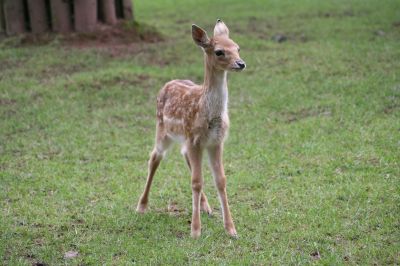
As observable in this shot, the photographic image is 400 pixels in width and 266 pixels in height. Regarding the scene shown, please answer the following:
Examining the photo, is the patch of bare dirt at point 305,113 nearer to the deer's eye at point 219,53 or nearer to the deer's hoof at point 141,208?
the deer's hoof at point 141,208

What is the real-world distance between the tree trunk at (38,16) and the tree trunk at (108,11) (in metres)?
1.23

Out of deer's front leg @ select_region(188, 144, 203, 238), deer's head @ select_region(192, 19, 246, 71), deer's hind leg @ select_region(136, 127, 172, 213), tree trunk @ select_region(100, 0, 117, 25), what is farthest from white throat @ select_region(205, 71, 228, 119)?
tree trunk @ select_region(100, 0, 117, 25)

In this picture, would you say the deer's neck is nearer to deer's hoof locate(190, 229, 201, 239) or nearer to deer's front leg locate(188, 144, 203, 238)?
deer's front leg locate(188, 144, 203, 238)

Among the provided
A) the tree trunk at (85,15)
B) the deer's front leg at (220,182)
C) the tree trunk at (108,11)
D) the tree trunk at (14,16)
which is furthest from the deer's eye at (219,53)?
the tree trunk at (14,16)

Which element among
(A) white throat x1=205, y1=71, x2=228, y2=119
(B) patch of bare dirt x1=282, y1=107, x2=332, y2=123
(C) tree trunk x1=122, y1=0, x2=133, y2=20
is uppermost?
(C) tree trunk x1=122, y1=0, x2=133, y2=20

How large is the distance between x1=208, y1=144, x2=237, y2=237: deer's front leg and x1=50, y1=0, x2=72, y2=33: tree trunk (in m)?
8.23

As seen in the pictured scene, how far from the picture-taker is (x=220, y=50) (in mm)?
6445

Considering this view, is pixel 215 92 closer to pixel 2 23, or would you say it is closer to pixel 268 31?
pixel 2 23

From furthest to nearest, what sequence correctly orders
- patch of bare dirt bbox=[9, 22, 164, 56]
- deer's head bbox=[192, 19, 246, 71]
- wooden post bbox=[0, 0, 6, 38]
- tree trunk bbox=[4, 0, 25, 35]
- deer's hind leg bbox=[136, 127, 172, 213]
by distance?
wooden post bbox=[0, 0, 6, 38] < patch of bare dirt bbox=[9, 22, 164, 56] < tree trunk bbox=[4, 0, 25, 35] < deer's hind leg bbox=[136, 127, 172, 213] < deer's head bbox=[192, 19, 246, 71]

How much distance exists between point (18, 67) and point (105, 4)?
7.91 ft

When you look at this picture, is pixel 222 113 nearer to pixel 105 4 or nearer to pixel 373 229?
→ pixel 373 229

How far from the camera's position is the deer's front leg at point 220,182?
675 cm

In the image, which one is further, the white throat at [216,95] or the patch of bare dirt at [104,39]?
the patch of bare dirt at [104,39]

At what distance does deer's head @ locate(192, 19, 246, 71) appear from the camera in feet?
20.8
